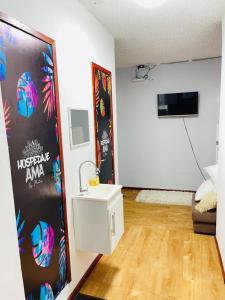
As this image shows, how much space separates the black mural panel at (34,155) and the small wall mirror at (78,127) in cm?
26

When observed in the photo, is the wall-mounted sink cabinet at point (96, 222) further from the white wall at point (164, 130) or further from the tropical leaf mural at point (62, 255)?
the white wall at point (164, 130)

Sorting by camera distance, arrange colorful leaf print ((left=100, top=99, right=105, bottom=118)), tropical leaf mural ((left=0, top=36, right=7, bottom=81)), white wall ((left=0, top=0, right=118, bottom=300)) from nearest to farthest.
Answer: white wall ((left=0, top=0, right=118, bottom=300))
tropical leaf mural ((left=0, top=36, right=7, bottom=81))
colorful leaf print ((left=100, top=99, right=105, bottom=118))

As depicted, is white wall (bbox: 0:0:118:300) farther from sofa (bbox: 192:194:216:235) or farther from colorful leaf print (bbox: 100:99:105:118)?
sofa (bbox: 192:194:216:235)

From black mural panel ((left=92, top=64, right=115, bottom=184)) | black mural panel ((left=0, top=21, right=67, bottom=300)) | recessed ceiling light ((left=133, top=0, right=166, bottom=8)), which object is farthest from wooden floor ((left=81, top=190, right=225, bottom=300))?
recessed ceiling light ((left=133, top=0, right=166, bottom=8))

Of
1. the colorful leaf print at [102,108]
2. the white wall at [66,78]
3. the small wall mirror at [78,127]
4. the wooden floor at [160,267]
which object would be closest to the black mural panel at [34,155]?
the white wall at [66,78]

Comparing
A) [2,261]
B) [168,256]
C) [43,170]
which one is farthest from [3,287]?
[168,256]

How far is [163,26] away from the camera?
8.99ft

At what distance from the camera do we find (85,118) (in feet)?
7.55

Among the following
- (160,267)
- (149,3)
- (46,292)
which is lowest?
(160,267)

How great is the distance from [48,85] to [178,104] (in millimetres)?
3481

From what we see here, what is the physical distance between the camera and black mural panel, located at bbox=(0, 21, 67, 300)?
4.43 feet

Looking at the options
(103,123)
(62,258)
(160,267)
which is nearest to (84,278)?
(62,258)

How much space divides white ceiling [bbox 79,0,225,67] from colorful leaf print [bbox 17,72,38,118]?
1.15 metres

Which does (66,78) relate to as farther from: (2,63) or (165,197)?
(165,197)
